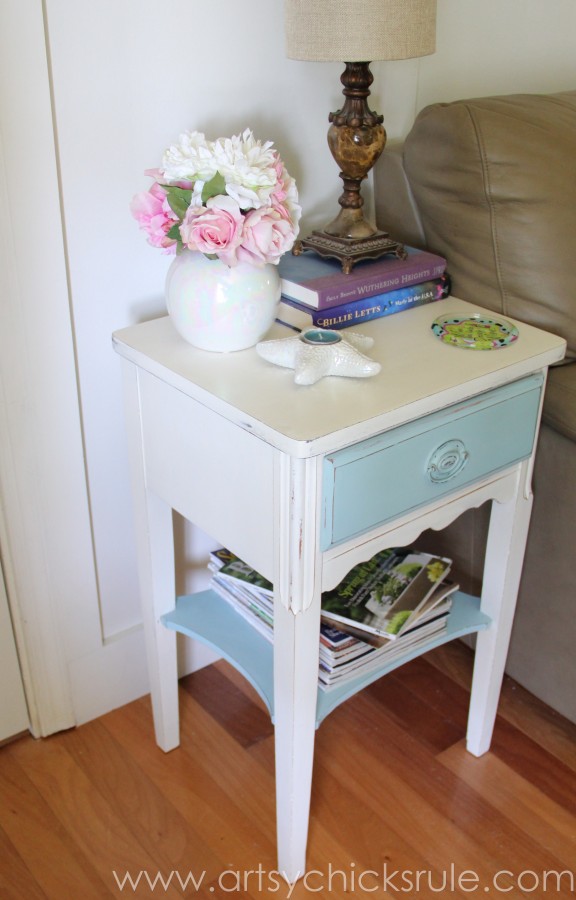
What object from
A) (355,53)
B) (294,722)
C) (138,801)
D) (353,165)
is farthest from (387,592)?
(355,53)

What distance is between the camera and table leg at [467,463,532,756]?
126 cm

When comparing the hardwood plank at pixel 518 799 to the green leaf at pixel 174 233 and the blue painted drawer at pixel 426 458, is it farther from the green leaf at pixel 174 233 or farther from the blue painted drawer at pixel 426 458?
the green leaf at pixel 174 233

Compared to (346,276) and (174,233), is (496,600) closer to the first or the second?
(346,276)

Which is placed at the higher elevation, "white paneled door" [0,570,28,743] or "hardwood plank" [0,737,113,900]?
"white paneled door" [0,570,28,743]

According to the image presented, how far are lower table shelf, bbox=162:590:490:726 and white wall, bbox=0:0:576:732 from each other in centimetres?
17

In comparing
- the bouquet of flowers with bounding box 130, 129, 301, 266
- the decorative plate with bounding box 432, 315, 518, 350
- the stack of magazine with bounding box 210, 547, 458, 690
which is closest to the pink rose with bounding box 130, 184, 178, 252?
the bouquet of flowers with bounding box 130, 129, 301, 266

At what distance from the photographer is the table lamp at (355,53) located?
105 cm

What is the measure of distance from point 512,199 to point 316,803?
3.08 ft

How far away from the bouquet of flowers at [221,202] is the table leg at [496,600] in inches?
19.0

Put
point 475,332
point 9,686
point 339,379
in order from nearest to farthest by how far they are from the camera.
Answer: point 339,379
point 475,332
point 9,686

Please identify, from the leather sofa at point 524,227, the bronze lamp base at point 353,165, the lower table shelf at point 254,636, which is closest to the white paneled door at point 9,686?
the lower table shelf at point 254,636

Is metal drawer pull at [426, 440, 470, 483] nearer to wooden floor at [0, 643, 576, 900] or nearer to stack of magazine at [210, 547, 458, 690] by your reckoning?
stack of magazine at [210, 547, 458, 690]

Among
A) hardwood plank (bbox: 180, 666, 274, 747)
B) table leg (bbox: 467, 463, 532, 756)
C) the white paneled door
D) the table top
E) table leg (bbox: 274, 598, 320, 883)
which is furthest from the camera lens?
hardwood plank (bbox: 180, 666, 274, 747)

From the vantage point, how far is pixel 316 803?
4.46 ft
